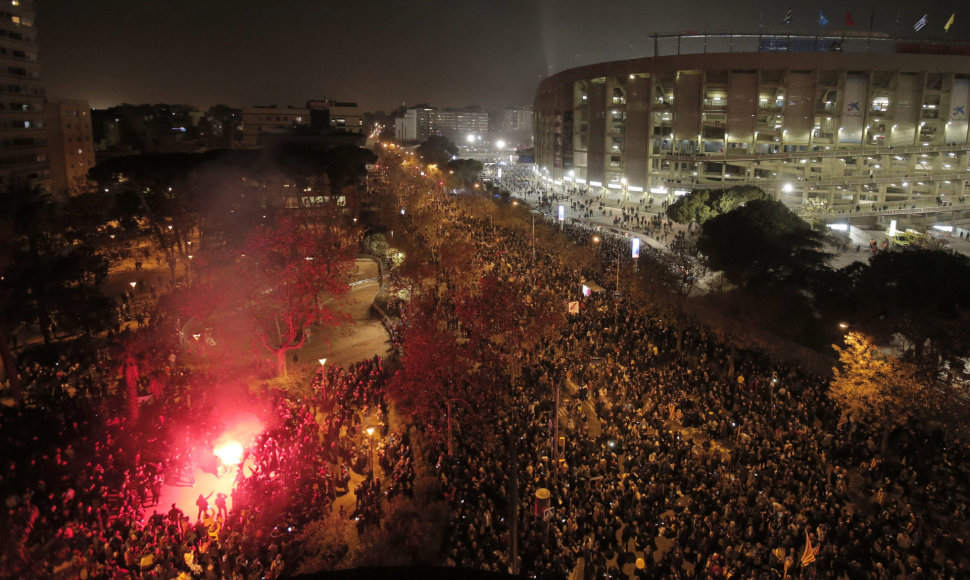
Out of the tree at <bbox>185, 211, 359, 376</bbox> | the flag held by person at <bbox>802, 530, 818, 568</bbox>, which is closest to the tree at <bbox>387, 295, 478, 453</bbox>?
the tree at <bbox>185, 211, 359, 376</bbox>

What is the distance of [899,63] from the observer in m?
50.6

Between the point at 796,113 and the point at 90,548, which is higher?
the point at 796,113

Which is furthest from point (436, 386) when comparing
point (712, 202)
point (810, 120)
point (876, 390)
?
point (810, 120)

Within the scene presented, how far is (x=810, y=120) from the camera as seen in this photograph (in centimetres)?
5225

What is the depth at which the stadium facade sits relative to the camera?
50844 millimetres

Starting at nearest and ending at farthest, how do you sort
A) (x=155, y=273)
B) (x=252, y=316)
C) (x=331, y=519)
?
(x=331, y=519) → (x=252, y=316) → (x=155, y=273)

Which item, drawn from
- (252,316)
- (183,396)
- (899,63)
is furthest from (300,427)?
(899,63)

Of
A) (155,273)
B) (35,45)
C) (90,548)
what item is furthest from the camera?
(35,45)

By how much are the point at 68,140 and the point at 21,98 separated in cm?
1157

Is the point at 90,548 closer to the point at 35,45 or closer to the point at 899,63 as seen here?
the point at 35,45

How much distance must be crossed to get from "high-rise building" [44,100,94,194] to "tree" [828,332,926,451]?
Answer: 187 ft

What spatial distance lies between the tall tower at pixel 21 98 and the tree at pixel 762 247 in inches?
1683

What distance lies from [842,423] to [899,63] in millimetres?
49983

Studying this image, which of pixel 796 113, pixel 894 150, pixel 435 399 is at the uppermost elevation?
pixel 796 113
